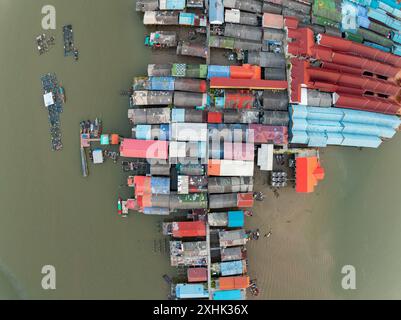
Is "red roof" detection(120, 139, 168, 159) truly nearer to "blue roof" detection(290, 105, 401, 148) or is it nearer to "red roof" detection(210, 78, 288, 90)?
"red roof" detection(210, 78, 288, 90)

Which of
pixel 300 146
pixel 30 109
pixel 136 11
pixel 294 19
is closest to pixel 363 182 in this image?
pixel 300 146

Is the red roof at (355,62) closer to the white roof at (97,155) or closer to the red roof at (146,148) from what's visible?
the red roof at (146,148)

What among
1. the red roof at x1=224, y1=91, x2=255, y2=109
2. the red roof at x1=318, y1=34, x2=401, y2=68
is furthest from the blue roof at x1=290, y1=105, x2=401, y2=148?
the red roof at x1=318, y1=34, x2=401, y2=68

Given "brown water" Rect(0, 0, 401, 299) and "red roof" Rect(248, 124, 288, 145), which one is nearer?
"brown water" Rect(0, 0, 401, 299)

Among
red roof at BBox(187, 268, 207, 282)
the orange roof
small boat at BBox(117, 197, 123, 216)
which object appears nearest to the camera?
red roof at BBox(187, 268, 207, 282)

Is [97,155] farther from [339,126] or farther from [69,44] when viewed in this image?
[339,126]

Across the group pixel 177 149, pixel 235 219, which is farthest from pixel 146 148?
pixel 235 219

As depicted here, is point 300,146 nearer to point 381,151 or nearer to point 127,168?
point 381,151
